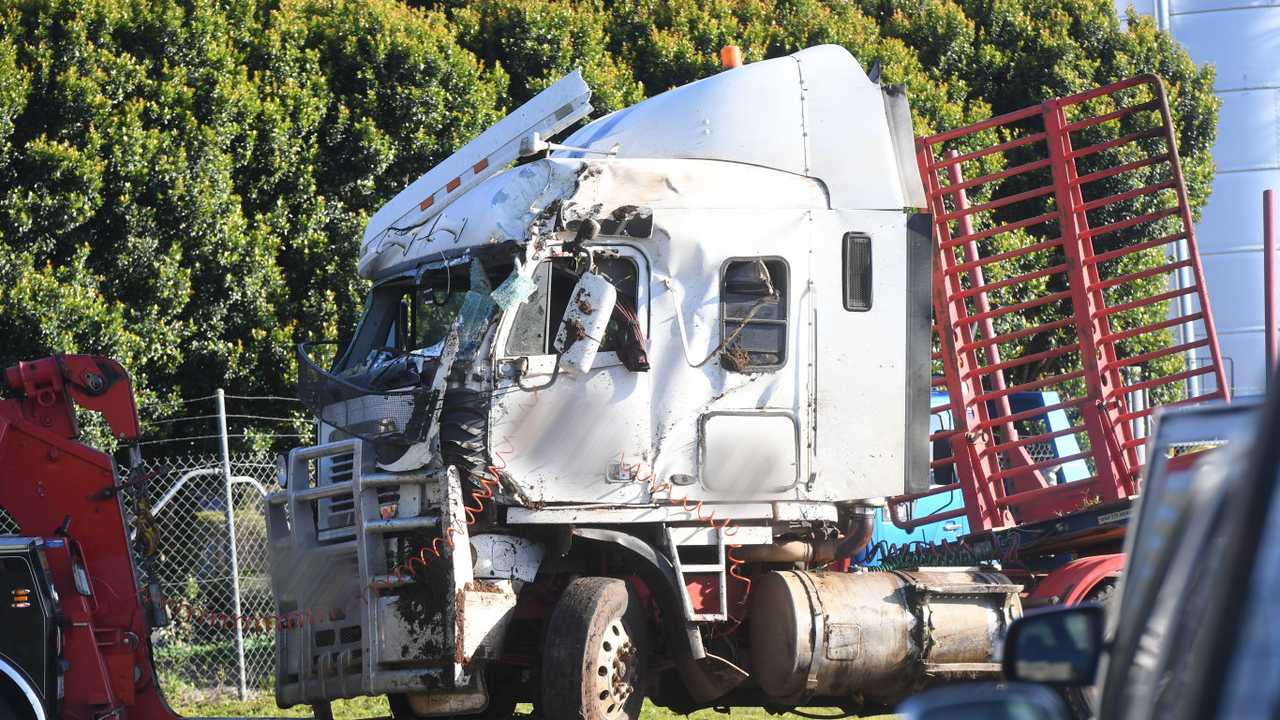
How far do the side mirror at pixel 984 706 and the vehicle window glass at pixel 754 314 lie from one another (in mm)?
5315

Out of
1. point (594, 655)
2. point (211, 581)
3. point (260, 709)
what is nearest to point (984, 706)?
point (594, 655)

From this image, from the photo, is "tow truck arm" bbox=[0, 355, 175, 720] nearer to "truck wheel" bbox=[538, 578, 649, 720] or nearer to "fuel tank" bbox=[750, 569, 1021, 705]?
"truck wheel" bbox=[538, 578, 649, 720]

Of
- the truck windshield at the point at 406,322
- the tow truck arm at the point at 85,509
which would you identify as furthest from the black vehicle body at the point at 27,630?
the truck windshield at the point at 406,322

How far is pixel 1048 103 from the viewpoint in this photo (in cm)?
945

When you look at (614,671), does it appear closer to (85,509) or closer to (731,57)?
(85,509)

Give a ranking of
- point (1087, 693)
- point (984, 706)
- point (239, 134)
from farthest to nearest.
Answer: point (239, 134) → point (1087, 693) → point (984, 706)

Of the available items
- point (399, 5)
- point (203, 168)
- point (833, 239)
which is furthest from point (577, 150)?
point (399, 5)

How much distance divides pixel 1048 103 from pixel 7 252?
29.5 feet

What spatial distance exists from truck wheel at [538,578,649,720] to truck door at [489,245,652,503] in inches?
21.5

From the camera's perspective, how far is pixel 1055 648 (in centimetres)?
328

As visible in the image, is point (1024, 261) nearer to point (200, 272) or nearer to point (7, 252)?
point (200, 272)

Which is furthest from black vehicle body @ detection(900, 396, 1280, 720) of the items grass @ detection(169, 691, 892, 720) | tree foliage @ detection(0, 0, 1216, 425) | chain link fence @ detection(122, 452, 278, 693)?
tree foliage @ detection(0, 0, 1216, 425)

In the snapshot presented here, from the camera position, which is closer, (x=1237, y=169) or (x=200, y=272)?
(x=200, y=272)

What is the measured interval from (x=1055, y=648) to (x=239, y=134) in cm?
1272
